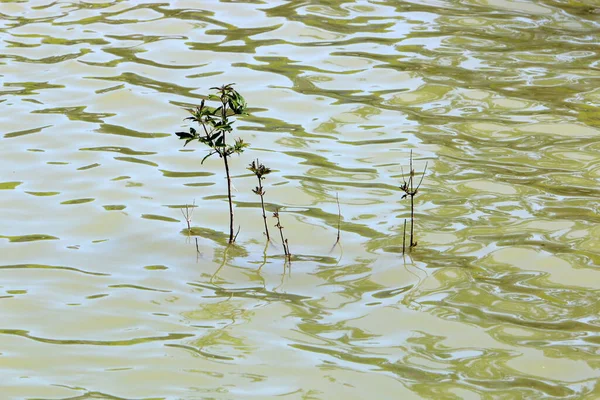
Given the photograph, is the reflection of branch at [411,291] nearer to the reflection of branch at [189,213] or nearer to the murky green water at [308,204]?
the murky green water at [308,204]

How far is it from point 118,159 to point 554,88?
331cm

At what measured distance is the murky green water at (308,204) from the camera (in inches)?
150

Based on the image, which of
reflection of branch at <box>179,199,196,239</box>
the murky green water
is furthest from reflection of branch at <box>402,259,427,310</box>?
reflection of branch at <box>179,199,196,239</box>

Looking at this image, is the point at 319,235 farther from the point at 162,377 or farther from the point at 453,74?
the point at 453,74

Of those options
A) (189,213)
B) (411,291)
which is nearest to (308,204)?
(189,213)

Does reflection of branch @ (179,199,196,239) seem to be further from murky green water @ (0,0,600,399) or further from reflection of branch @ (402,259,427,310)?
reflection of branch @ (402,259,427,310)

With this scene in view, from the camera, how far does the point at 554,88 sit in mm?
7004

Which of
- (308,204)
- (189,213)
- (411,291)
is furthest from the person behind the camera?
(308,204)

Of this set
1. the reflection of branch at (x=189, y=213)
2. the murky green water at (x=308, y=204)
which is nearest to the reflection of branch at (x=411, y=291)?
the murky green water at (x=308, y=204)

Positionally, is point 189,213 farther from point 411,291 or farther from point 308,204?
point 411,291

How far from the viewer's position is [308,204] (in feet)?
17.6

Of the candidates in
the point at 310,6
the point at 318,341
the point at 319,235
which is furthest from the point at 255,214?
the point at 310,6

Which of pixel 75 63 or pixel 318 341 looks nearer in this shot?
pixel 318 341

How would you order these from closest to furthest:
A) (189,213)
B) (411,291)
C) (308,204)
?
(411,291)
(189,213)
(308,204)
